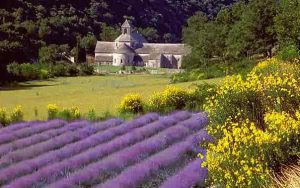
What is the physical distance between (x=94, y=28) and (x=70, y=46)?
30.5 m

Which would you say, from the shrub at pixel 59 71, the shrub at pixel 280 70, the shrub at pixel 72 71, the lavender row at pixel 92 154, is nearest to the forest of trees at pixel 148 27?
the shrub at pixel 59 71

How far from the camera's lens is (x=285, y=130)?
6.99 m

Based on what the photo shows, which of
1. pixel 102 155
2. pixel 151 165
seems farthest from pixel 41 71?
pixel 151 165

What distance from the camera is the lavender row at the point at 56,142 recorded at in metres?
11.5

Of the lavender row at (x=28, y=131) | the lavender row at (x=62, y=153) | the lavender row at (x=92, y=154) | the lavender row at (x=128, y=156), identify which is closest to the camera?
the lavender row at (x=128, y=156)

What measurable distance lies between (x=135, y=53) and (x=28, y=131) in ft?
365

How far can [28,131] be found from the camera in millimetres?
15008

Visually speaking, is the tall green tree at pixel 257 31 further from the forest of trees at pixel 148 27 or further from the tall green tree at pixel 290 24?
the tall green tree at pixel 290 24

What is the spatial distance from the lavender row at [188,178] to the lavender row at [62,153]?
319 centimetres

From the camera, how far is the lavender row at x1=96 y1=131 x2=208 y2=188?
28.2 ft

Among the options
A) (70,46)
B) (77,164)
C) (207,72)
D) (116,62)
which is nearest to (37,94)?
(207,72)

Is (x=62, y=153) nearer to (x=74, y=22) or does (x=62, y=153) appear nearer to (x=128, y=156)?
(x=128, y=156)

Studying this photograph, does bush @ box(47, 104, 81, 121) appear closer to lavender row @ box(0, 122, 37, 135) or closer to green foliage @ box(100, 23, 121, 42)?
lavender row @ box(0, 122, 37, 135)

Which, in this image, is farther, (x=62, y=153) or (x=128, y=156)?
(x=62, y=153)
